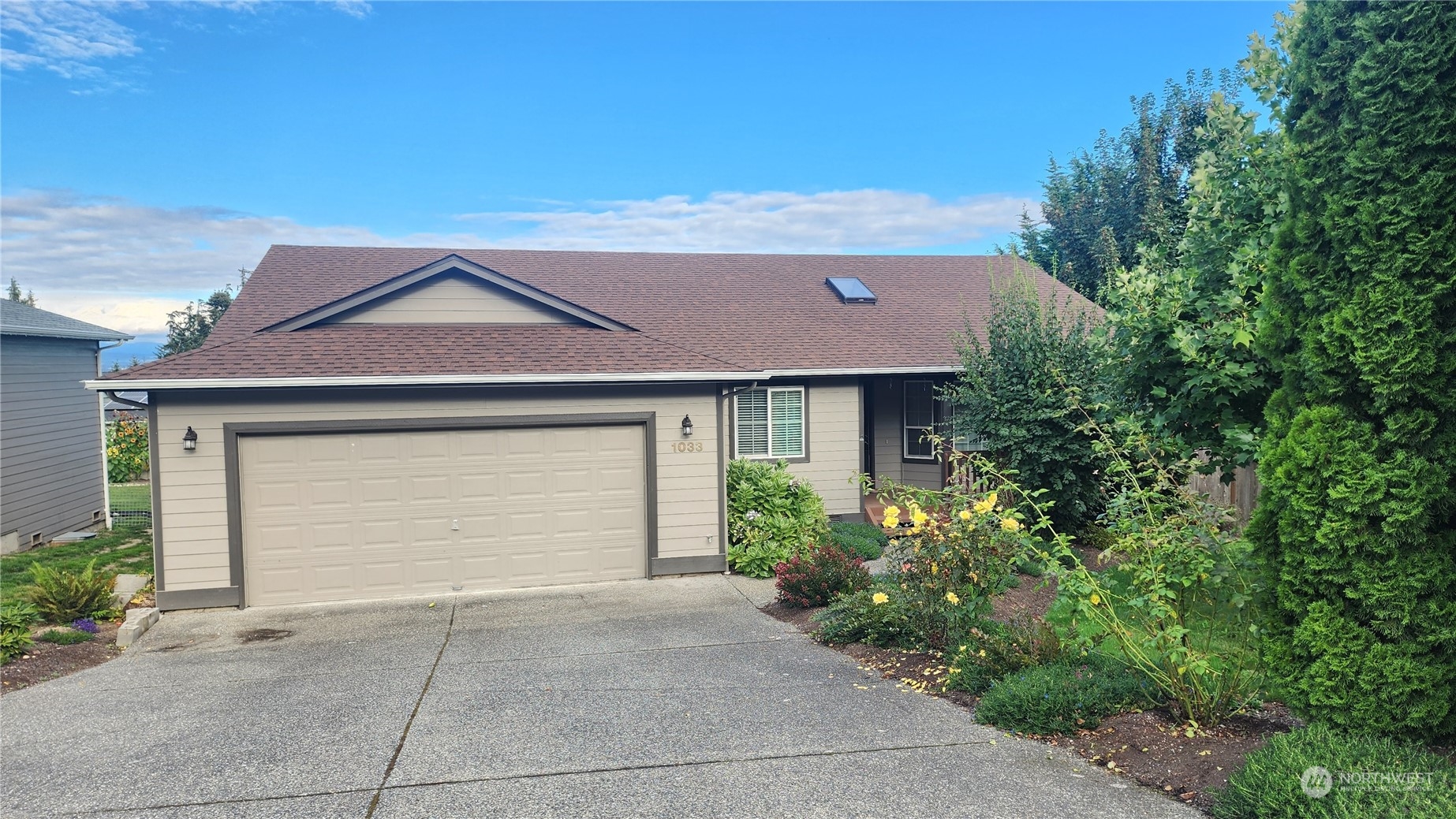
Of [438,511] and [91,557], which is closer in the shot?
[438,511]

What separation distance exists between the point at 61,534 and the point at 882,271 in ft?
54.9

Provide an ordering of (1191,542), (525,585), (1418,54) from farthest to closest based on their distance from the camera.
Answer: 1. (525,585)
2. (1191,542)
3. (1418,54)

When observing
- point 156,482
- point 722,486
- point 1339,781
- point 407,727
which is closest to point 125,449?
point 156,482

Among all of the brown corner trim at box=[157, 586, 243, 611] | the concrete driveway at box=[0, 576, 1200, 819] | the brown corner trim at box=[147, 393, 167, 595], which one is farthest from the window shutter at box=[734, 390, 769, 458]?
the brown corner trim at box=[147, 393, 167, 595]

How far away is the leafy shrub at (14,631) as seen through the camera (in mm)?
7754

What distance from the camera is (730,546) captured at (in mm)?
11500

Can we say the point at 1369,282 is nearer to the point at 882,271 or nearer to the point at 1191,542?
the point at 1191,542

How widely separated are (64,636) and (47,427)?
867cm

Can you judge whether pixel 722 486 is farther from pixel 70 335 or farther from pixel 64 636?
pixel 70 335

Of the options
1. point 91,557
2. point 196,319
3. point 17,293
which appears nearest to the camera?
point 91,557

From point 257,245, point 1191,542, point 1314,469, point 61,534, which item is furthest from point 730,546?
point 257,245

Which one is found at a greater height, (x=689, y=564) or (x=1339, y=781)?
(x=1339, y=781)

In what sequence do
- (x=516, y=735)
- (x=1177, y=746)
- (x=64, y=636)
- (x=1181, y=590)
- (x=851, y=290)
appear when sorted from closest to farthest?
(x=1177, y=746), (x=1181, y=590), (x=516, y=735), (x=64, y=636), (x=851, y=290)

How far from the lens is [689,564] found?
11.2 m
